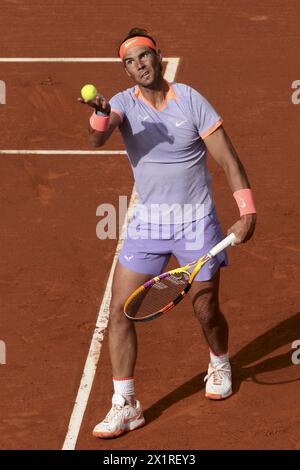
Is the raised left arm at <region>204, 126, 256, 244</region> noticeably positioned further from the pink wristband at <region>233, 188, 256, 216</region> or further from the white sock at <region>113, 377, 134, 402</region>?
the white sock at <region>113, 377, 134, 402</region>

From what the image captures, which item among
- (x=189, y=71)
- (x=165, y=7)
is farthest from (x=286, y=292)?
(x=165, y=7)

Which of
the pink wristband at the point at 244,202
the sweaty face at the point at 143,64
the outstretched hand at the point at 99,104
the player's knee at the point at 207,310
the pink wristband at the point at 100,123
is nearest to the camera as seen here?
the outstretched hand at the point at 99,104

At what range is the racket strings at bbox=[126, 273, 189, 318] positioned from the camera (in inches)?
392

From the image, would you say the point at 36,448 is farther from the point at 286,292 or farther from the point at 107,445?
the point at 286,292

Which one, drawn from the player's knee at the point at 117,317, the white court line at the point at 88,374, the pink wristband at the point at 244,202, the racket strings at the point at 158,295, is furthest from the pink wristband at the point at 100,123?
the white court line at the point at 88,374

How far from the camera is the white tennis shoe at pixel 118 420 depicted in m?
10.2

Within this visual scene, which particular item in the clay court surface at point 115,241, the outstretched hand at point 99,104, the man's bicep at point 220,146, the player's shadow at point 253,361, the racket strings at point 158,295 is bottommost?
the clay court surface at point 115,241

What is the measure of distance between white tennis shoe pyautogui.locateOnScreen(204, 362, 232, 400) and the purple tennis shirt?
4.53 feet

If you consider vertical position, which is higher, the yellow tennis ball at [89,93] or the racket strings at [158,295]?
the yellow tennis ball at [89,93]

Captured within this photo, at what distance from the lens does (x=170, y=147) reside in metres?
9.80

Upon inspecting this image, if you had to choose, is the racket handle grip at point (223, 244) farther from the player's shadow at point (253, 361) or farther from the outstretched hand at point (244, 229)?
the player's shadow at point (253, 361)

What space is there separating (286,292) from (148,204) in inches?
103

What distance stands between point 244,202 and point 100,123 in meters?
1.21

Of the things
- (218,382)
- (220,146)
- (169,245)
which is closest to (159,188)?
(169,245)
